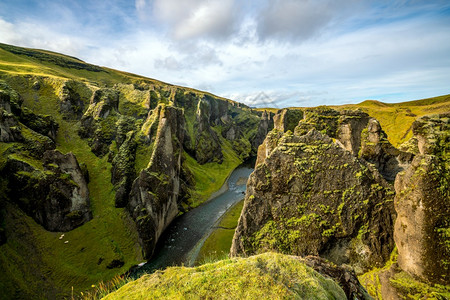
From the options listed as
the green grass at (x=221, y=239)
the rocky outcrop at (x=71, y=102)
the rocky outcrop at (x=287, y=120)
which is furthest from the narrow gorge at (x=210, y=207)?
the rocky outcrop at (x=287, y=120)

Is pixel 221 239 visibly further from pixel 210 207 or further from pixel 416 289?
pixel 416 289

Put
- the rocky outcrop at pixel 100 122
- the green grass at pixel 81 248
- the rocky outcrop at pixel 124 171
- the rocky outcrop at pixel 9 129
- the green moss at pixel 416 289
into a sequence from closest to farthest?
the green moss at pixel 416 289, the green grass at pixel 81 248, the rocky outcrop at pixel 9 129, the rocky outcrop at pixel 124 171, the rocky outcrop at pixel 100 122

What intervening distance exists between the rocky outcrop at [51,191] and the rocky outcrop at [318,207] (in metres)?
35.5

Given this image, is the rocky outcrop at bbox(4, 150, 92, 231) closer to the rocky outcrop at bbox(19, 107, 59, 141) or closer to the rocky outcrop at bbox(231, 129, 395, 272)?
the rocky outcrop at bbox(19, 107, 59, 141)

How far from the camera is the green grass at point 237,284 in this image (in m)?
5.96

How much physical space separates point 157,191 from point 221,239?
19487 mm

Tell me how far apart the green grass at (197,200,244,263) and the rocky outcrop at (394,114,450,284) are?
2983cm

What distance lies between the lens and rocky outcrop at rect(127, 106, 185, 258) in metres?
44.4

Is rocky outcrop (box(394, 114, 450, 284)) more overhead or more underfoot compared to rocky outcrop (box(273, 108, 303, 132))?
more underfoot

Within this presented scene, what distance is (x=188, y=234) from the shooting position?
51.9m

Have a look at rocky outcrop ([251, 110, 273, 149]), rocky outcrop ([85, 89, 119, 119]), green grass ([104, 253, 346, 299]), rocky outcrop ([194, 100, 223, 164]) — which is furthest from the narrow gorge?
rocky outcrop ([251, 110, 273, 149])

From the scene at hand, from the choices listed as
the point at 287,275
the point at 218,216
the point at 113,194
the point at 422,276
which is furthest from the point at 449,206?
the point at 113,194

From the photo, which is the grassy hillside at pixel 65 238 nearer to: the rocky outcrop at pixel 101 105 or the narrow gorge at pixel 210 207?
the narrow gorge at pixel 210 207

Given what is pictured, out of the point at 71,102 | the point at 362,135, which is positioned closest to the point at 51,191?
the point at 71,102
